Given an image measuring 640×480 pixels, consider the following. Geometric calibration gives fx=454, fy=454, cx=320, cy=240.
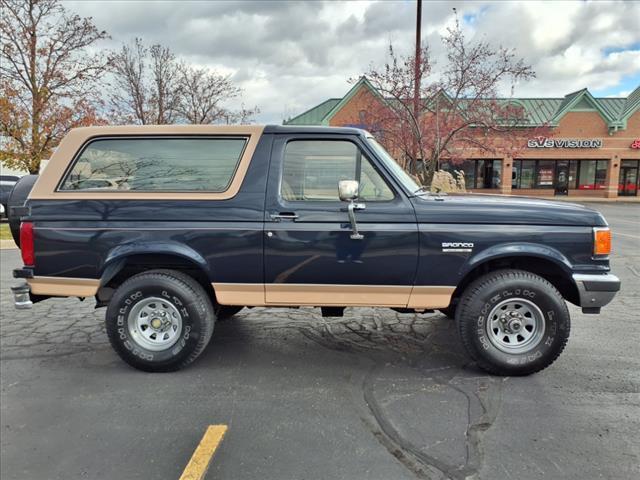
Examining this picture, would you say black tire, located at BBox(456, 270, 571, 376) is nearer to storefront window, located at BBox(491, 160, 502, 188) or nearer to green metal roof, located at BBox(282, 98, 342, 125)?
green metal roof, located at BBox(282, 98, 342, 125)

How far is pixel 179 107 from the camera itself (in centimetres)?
2119

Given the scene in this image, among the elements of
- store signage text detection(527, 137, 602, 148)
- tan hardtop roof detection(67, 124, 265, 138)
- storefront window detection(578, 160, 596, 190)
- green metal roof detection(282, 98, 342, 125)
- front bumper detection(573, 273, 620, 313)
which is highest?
green metal roof detection(282, 98, 342, 125)

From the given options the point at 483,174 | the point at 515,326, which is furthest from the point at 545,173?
the point at 515,326

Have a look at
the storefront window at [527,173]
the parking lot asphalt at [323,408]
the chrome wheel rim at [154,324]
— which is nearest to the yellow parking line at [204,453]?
the parking lot asphalt at [323,408]

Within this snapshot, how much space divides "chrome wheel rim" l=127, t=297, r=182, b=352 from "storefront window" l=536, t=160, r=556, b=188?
125 feet

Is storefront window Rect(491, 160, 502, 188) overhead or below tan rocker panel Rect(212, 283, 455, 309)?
overhead

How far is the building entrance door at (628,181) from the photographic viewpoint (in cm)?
3647

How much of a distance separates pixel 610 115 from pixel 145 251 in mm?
40061

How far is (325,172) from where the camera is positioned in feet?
12.4

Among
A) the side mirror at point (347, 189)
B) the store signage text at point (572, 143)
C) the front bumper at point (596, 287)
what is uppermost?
the store signage text at point (572, 143)

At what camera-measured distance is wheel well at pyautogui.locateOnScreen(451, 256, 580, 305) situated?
373cm

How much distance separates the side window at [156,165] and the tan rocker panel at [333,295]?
898mm

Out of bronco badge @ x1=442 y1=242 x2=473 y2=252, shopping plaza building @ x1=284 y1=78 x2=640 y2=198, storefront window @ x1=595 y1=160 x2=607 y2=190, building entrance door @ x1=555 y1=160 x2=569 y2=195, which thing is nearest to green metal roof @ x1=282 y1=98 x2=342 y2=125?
shopping plaza building @ x1=284 y1=78 x2=640 y2=198

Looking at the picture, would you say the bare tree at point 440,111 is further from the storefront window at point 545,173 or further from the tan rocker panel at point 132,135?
the storefront window at point 545,173
